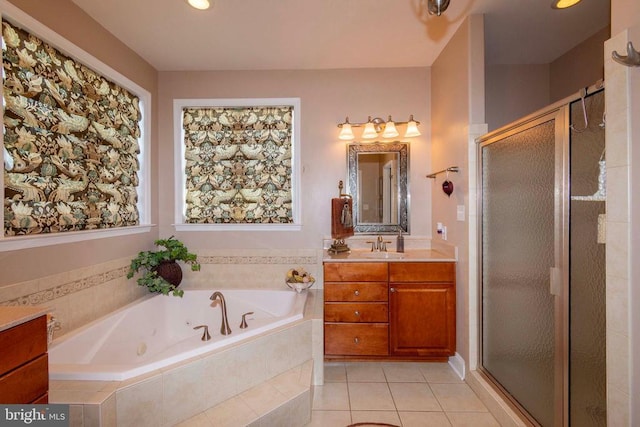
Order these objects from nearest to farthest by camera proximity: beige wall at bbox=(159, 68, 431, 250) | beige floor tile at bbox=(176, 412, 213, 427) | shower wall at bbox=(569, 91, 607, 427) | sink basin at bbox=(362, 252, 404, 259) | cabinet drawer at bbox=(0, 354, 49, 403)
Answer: cabinet drawer at bbox=(0, 354, 49, 403), shower wall at bbox=(569, 91, 607, 427), beige floor tile at bbox=(176, 412, 213, 427), sink basin at bbox=(362, 252, 404, 259), beige wall at bbox=(159, 68, 431, 250)

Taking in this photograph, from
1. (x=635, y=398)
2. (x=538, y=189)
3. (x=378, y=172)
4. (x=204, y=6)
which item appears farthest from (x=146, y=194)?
(x=635, y=398)

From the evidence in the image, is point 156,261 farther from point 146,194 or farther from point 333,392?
point 333,392

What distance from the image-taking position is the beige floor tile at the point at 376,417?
183 centimetres

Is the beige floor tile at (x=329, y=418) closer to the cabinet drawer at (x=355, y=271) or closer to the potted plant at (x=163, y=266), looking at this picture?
the cabinet drawer at (x=355, y=271)

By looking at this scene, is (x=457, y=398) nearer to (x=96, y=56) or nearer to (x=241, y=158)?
(x=241, y=158)

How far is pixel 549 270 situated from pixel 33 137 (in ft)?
9.51

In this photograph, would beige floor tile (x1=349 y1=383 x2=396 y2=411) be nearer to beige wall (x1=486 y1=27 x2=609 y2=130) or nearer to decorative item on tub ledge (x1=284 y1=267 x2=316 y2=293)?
decorative item on tub ledge (x1=284 y1=267 x2=316 y2=293)

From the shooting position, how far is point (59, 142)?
74.1 inches

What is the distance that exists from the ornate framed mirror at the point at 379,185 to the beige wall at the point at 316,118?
0.09 meters

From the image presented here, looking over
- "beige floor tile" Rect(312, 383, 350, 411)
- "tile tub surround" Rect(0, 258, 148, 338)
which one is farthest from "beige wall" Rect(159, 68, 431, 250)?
"beige floor tile" Rect(312, 383, 350, 411)

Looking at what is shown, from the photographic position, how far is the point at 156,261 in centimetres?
266

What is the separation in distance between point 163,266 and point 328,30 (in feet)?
8.04

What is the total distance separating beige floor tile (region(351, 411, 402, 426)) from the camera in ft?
6.00

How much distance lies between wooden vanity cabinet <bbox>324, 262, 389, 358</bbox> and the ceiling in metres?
1.87
